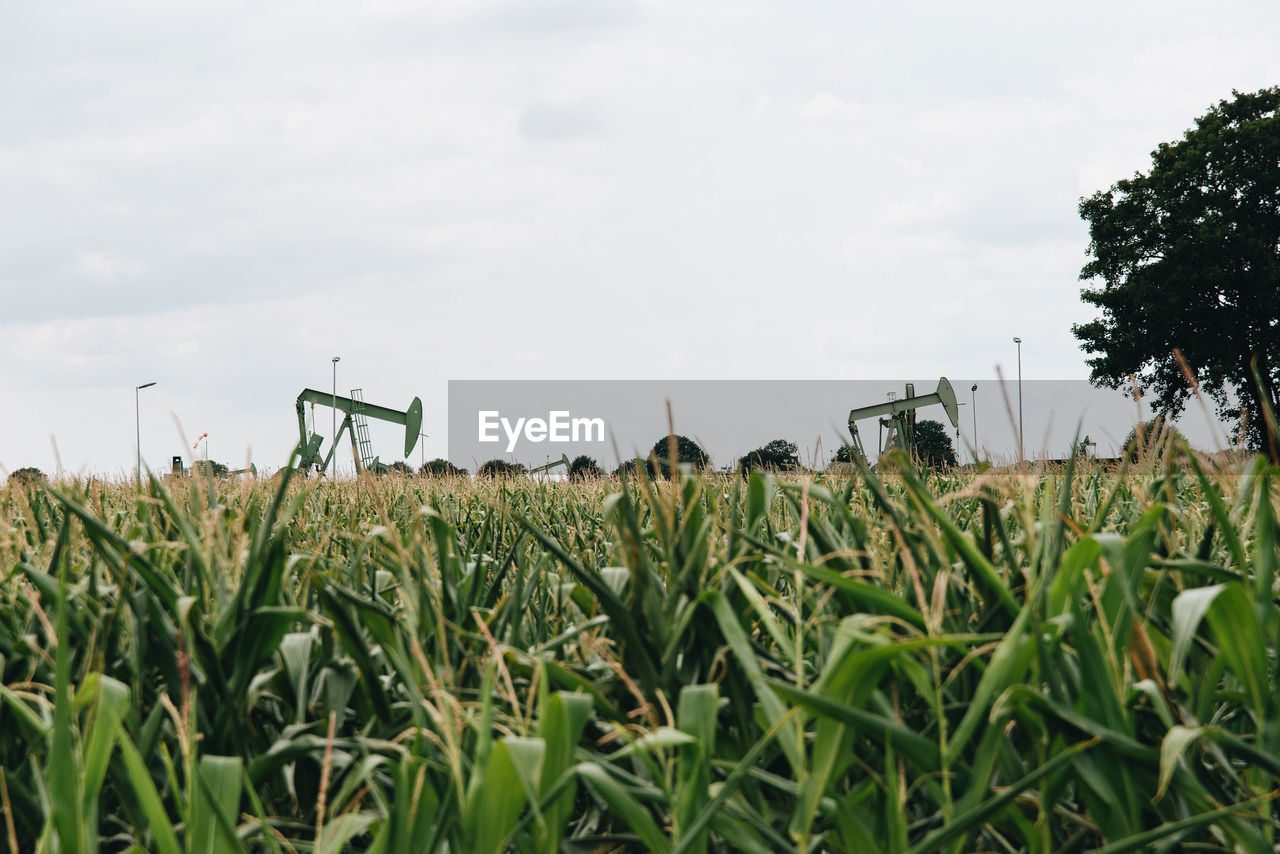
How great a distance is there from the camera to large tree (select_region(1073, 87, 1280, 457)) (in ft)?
91.1

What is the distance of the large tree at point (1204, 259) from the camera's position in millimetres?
27781

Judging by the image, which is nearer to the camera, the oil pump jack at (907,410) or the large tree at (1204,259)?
the oil pump jack at (907,410)

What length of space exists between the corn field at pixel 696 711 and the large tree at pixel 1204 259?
97.1 ft

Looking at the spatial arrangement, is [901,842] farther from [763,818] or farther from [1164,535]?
[1164,535]

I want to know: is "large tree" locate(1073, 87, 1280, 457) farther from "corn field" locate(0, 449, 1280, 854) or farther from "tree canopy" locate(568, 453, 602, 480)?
"corn field" locate(0, 449, 1280, 854)

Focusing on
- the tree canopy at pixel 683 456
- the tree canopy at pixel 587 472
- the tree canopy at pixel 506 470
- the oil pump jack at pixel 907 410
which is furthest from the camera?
the oil pump jack at pixel 907 410

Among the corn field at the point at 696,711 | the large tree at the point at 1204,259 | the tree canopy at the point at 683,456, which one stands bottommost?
the corn field at the point at 696,711

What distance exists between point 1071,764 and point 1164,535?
0.62 meters

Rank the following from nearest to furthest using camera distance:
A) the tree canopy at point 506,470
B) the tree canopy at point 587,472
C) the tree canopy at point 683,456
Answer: the tree canopy at point 683,456
the tree canopy at point 506,470
the tree canopy at point 587,472

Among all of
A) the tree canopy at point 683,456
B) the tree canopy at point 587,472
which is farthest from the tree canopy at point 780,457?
the tree canopy at point 587,472

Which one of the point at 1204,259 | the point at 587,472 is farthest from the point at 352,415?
the point at 1204,259

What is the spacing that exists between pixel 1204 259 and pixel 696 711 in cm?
3285

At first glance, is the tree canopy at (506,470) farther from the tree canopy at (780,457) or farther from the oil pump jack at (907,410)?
the oil pump jack at (907,410)

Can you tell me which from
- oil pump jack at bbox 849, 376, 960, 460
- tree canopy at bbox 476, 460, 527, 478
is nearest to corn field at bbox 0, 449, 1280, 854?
tree canopy at bbox 476, 460, 527, 478
